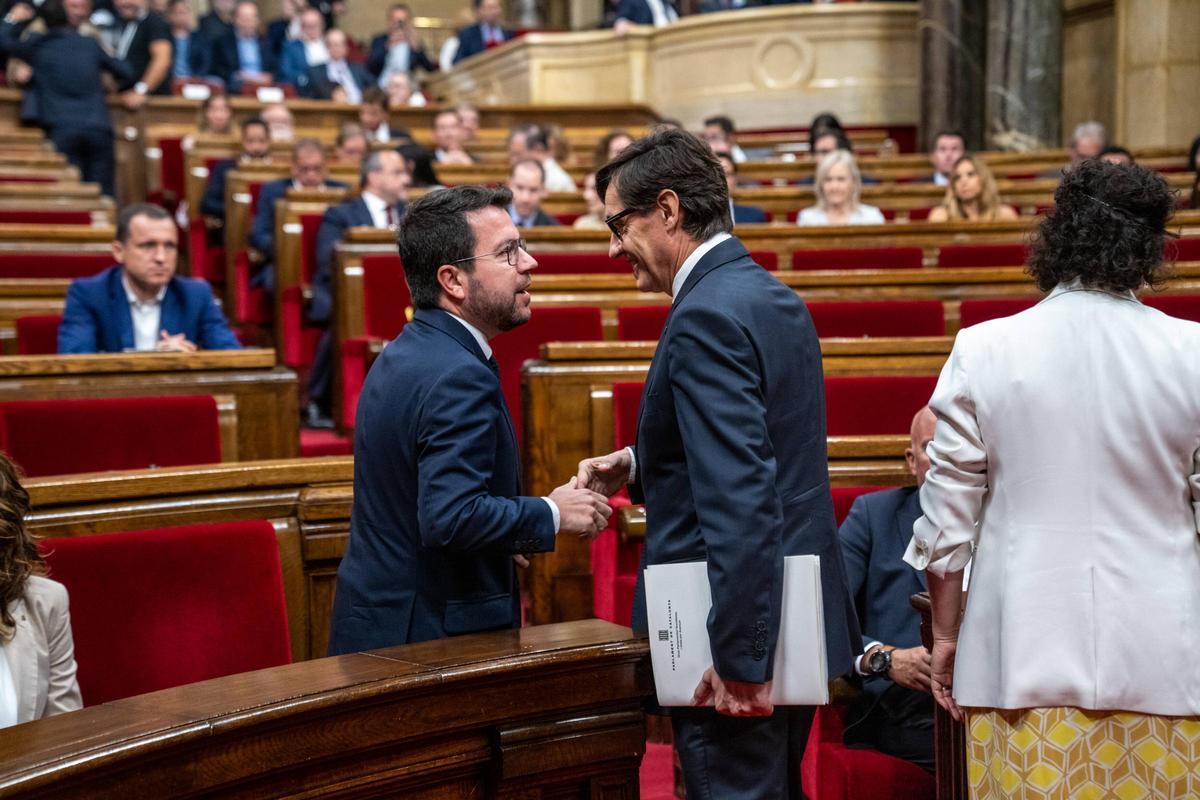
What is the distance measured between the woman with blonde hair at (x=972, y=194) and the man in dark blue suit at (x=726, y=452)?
3.85m

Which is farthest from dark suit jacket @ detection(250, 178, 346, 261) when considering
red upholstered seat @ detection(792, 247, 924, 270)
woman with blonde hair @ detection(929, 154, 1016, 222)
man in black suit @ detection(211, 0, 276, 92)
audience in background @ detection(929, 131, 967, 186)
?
man in black suit @ detection(211, 0, 276, 92)

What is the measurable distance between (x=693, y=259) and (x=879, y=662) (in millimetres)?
626

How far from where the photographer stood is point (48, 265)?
4.44 m

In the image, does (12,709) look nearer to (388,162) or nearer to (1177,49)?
(388,162)

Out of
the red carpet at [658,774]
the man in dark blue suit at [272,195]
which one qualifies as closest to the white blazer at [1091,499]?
the red carpet at [658,774]

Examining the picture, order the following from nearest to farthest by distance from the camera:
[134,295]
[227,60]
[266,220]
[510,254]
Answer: [510,254] < [134,295] < [266,220] < [227,60]

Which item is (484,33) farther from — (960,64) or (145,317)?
(145,317)

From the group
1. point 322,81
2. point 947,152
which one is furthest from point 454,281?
point 322,81

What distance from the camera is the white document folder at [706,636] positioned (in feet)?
4.56

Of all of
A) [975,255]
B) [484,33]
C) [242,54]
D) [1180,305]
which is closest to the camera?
[1180,305]

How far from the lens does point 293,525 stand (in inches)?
84.1

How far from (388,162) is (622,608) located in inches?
116

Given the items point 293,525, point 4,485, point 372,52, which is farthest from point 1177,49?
point 4,485

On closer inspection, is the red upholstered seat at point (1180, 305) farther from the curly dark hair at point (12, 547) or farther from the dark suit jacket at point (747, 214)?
the curly dark hair at point (12, 547)
